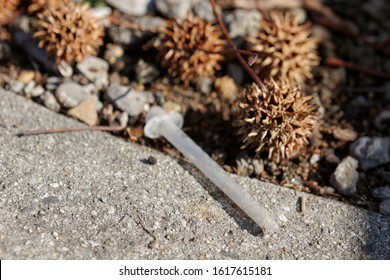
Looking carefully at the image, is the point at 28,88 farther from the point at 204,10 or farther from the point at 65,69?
the point at 204,10

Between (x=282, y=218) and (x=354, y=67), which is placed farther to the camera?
(x=354, y=67)

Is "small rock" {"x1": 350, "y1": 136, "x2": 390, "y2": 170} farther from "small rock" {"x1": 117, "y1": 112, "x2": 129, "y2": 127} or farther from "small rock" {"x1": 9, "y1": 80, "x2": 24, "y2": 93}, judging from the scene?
"small rock" {"x1": 9, "y1": 80, "x2": 24, "y2": 93}

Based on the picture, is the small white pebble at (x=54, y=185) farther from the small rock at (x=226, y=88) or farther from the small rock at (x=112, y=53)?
the small rock at (x=226, y=88)

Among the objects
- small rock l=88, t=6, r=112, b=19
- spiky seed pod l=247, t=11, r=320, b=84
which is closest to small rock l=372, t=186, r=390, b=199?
spiky seed pod l=247, t=11, r=320, b=84

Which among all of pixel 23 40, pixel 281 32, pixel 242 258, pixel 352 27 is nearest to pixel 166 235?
pixel 242 258

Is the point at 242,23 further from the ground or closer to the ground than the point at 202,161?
further from the ground

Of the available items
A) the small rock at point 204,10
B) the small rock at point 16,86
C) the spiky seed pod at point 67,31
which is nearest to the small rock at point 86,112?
the spiky seed pod at point 67,31

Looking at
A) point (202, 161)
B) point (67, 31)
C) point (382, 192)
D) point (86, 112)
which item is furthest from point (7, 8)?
point (382, 192)
